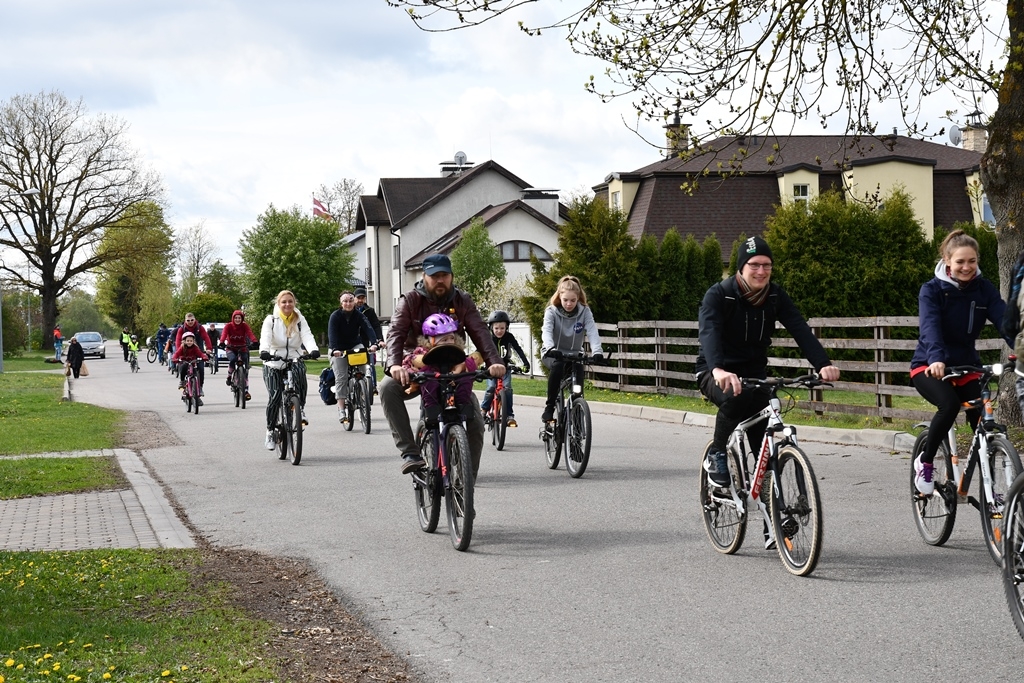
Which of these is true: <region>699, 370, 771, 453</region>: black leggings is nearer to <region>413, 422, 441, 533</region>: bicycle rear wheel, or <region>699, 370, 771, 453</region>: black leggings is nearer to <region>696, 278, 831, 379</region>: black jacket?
<region>696, 278, 831, 379</region>: black jacket

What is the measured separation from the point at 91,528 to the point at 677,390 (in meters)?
14.2

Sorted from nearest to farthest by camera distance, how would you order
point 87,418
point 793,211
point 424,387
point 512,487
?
point 424,387
point 512,487
point 87,418
point 793,211

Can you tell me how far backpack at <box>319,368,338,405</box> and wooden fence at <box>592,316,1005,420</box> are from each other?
20.2 feet

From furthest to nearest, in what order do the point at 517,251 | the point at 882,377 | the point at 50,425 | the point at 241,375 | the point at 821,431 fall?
the point at 517,251 < the point at 241,375 < the point at 50,425 < the point at 882,377 < the point at 821,431

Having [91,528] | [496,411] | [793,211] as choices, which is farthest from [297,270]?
[91,528]

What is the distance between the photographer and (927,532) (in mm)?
7574

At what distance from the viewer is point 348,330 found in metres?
16.4

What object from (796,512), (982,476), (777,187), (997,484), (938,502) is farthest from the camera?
(777,187)

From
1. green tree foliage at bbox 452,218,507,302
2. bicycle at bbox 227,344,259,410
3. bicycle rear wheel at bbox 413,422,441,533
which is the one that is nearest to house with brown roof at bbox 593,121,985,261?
green tree foliage at bbox 452,218,507,302

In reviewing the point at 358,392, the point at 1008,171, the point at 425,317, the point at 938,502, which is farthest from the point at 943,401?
the point at 358,392

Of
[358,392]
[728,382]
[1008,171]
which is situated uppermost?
[1008,171]

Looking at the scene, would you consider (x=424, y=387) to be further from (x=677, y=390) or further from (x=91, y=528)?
(x=677, y=390)

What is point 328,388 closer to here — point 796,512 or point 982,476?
point 796,512

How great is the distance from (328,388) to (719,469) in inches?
423
